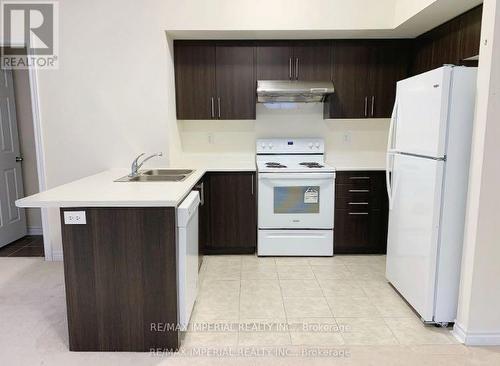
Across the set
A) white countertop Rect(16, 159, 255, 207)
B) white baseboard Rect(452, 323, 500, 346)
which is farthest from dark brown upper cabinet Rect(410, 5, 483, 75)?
white countertop Rect(16, 159, 255, 207)

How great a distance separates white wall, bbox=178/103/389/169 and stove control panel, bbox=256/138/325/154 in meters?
0.10

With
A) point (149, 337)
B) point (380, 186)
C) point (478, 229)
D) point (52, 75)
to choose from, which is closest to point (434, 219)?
point (478, 229)

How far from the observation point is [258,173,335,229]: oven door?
11.9 feet

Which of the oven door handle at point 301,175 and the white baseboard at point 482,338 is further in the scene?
the oven door handle at point 301,175

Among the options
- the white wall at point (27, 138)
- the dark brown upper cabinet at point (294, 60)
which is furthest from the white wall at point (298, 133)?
the white wall at point (27, 138)

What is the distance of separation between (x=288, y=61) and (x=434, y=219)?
88.5 inches

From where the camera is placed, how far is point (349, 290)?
301 cm

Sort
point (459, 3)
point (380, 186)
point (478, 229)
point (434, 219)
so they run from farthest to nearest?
point (380, 186), point (459, 3), point (434, 219), point (478, 229)

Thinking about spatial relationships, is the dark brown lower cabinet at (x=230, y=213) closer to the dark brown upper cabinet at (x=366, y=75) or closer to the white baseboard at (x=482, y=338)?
the dark brown upper cabinet at (x=366, y=75)

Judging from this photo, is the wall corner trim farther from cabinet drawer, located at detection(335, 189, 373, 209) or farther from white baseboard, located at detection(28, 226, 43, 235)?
cabinet drawer, located at detection(335, 189, 373, 209)

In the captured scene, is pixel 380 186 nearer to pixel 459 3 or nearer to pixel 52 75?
pixel 459 3

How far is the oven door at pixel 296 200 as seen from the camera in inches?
143

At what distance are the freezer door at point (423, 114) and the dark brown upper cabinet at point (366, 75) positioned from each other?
1.06 meters

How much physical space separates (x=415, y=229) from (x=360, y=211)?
121 cm
